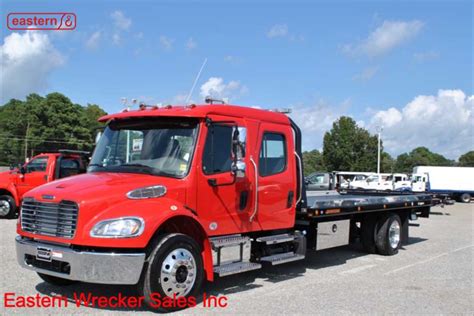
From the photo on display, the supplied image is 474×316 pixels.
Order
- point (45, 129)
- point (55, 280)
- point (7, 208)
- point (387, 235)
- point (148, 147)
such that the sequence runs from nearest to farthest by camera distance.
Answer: point (148, 147) → point (55, 280) → point (387, 235) → point (7, 208) → point (45, 129)

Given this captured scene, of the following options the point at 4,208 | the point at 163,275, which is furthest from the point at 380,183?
the point at 163,275

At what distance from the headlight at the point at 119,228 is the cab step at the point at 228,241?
1.24m

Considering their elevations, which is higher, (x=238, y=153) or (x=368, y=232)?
(x=238, y=153)

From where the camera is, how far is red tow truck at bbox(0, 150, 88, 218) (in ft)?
53.1

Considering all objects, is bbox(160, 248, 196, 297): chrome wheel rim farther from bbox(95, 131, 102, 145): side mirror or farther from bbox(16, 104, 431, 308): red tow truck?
bbox(95, 131, 102, 145): side mirror

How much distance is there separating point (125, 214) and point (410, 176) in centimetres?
4072

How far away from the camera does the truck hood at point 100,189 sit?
5.67 m

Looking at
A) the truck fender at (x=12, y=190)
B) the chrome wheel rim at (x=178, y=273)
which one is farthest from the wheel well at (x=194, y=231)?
the truck fender at (x=12, y=190)

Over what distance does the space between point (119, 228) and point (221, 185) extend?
1.69 meters

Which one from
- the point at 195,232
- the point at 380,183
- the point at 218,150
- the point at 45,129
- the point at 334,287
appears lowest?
the point at 334,287

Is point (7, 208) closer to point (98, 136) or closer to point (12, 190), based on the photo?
point (12, 190)

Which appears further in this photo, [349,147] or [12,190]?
[349,147]

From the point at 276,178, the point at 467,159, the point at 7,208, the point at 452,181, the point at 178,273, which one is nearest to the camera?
the point at 178,273

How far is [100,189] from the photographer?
5871 millimetres
